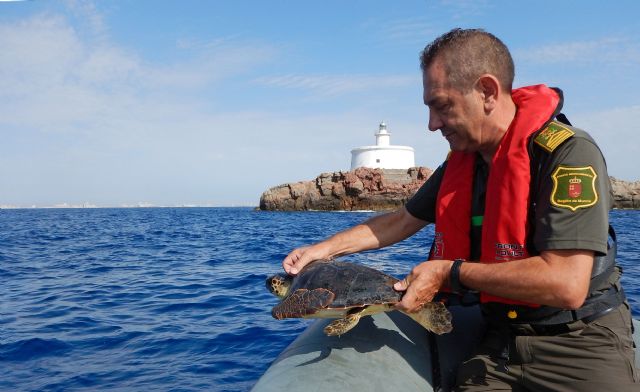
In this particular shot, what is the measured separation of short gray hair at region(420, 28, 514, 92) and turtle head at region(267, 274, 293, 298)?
200cm

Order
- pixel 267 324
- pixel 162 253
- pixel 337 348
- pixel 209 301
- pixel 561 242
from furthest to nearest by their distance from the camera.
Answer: pixel 162 253 < pixel 209 301 < pixel 267 324 < pixel 337 348 < pixel 561 242

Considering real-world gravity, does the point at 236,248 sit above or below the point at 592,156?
below

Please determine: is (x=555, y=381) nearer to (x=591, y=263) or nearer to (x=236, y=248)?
(x=591, y=263)

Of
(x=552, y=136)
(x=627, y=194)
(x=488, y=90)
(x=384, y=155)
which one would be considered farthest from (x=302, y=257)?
(x=384, y=155)

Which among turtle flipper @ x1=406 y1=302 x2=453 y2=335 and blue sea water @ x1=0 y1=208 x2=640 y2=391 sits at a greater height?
turtle flipper @ x1=406 y1=302 x2=453 y2=335

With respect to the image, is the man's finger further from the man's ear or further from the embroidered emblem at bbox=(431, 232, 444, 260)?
the man's ear

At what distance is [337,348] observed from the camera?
10.7 feet

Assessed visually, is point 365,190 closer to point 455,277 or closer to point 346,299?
point 346,299

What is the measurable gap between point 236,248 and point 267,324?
1120 cm

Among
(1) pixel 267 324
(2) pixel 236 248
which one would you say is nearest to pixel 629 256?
(1) pixel 267 324

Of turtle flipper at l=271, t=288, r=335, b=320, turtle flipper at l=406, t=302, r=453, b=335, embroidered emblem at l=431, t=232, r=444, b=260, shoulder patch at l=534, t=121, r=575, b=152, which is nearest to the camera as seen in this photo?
shoulder patch at l=534, t=121, r=575, b=152

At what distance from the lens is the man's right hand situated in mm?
4035

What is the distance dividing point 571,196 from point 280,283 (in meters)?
2.27

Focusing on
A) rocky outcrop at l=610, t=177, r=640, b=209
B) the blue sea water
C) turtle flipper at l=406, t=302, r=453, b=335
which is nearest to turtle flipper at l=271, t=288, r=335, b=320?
turtle flipper at l=406, t=302, r=453, b=335
